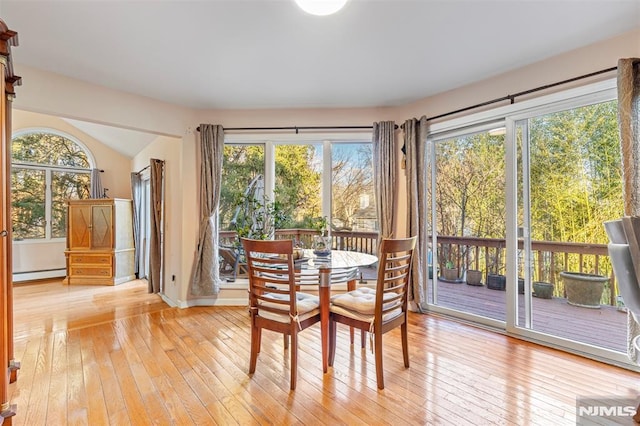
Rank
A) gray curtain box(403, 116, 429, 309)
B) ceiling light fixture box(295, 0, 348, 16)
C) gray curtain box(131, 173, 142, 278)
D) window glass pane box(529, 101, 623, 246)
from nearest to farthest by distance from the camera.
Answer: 1. ceiling light fixture box(295, 0, 348, 16)
2. window glass pane box(529, 101, 623, 246)
3. gray curtain box(403, 116, 429, 309)
4. gray curtain box(131, 173, 142, 278)

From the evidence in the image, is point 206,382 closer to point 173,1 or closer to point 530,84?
point 173,1

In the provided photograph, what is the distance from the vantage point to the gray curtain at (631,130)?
211cm

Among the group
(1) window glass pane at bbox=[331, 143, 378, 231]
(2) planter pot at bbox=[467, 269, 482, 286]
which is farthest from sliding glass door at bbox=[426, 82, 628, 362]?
(1) window glass pane at bbox=[331, 143, 378, 231]

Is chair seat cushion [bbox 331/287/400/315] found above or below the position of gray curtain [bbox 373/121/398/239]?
below

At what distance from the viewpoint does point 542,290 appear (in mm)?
2822

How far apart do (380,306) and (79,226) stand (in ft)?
18.6

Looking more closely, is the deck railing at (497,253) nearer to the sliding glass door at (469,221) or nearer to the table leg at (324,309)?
the sliding glass door at (469,221)

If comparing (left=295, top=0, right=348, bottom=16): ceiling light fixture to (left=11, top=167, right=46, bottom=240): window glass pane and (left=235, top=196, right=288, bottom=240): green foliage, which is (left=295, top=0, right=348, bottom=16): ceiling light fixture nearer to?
(left=235, top=196, right=288, bottom=240): green foliage

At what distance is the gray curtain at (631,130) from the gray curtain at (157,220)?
191 inches

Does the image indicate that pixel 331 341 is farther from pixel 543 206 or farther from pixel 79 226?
pixel 79 226

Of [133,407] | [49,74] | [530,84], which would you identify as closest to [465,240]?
[530,84]

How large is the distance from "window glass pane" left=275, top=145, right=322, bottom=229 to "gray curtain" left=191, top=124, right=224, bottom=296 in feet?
2.54

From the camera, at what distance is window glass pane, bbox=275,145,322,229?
153 inches

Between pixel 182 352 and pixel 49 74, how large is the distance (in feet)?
9.24
